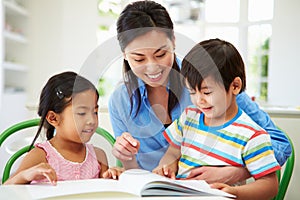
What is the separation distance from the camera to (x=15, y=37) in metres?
3.75

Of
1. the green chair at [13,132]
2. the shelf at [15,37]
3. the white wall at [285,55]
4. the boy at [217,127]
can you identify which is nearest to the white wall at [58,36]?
the shelf at [15,37]

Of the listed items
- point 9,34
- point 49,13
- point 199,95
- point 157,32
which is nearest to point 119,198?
point 199,95

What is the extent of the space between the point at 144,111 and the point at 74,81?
0.20 meters

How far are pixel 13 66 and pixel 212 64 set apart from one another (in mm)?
3180

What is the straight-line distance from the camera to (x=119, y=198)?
666 mm

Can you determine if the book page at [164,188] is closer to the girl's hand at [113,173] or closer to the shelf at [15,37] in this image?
the girl's hand at [113,173]

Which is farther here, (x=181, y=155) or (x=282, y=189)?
(x=282, y=189)

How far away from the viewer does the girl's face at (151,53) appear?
95 centimetres

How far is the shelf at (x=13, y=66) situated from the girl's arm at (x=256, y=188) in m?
3.09

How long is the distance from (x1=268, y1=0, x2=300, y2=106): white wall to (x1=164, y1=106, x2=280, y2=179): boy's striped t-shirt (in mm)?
2680

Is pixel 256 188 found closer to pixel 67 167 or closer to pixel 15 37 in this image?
pixel 67 167

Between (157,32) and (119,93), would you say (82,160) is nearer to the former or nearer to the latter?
(119,93)

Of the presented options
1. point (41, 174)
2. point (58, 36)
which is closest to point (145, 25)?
point (41, 174)

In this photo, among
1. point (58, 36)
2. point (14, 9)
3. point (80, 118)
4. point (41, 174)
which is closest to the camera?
point (41, 174)
